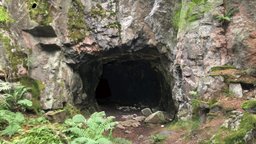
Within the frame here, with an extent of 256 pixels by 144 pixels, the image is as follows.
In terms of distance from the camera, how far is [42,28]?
43.8 feet

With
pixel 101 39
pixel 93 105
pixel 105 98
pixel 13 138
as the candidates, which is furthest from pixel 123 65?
pixel 13 138

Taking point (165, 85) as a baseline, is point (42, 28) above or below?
above

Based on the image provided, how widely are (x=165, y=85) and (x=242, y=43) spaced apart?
5.54m

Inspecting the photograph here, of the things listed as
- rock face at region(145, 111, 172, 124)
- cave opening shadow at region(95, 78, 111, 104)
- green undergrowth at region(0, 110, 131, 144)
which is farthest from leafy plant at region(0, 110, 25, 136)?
cave opening shadow at region(95, 78, 111, 104)

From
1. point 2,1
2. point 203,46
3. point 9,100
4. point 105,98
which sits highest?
point 2,1

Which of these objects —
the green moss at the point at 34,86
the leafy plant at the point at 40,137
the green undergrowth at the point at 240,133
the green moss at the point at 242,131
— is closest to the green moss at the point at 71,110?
the green moss at the point at 34,86

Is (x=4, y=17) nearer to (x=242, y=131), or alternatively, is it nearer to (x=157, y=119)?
(x=157, y=119)

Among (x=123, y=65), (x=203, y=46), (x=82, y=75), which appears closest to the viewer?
(x=203, y=46)

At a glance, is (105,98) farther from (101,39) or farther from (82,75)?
(101,39)

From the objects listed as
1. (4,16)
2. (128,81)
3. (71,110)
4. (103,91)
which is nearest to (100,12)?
(4,16)

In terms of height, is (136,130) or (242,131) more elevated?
(242,131)

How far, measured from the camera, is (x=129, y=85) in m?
21.1

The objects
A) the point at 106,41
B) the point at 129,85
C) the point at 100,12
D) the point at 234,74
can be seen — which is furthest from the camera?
the point at 129,85

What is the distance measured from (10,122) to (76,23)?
5.88 metres
